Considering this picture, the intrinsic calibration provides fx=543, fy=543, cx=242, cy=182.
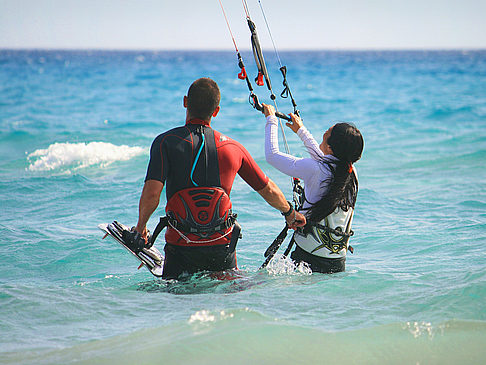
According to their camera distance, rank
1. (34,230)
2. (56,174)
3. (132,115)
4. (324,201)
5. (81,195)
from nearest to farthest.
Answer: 1. (324,201)
2. (34,230)
3. (81,195)
4. (56,174)
5. (132,115)

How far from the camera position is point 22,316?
4.19 metres

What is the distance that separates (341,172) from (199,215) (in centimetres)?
121

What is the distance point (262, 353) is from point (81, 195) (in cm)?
758

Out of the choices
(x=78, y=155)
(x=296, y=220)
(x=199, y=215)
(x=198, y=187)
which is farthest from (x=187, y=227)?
(x=78, y=155)

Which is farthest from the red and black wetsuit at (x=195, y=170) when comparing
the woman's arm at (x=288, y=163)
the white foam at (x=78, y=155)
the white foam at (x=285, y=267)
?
the white foam at (x=78, y=155)

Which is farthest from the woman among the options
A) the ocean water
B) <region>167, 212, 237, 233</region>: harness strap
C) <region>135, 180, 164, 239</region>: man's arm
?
<region>135, 180, 164, 239</region>: man's arm

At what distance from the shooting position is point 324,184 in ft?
14.6

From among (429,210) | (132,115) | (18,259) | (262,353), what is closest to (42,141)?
(132,115)

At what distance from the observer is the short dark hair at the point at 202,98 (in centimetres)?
431

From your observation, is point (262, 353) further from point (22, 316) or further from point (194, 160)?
point (22, 316)

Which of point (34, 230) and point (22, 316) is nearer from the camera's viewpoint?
point (22, 316)

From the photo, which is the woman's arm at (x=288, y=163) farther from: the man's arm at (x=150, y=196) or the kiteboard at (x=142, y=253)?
the kiteboard at (x=142, y=253)

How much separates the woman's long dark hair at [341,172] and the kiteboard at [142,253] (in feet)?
4.82

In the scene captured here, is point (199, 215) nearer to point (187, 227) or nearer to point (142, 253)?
point (187, 227)
